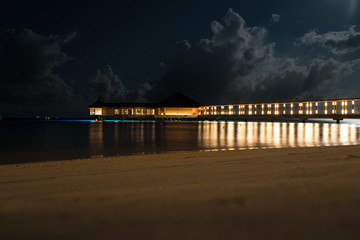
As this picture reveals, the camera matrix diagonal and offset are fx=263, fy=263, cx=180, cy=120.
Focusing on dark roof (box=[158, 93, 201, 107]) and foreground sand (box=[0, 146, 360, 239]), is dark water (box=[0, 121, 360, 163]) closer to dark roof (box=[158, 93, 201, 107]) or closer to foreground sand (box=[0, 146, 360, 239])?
foreground sand (box=[0, 146, 360, 239])

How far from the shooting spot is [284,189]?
322cm

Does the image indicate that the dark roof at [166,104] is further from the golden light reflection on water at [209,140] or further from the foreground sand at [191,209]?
the foreground sand at [191,209]

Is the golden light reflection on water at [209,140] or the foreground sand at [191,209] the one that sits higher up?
the foreground sand at [191,209]

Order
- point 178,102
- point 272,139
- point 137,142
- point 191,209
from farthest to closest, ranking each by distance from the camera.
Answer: point 178,102 → point 272,139 → point 137,142 → point 191,209

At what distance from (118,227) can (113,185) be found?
1.66m

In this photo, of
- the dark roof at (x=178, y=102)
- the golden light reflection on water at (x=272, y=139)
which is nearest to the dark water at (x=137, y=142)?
the golden light reflection on water at (x=272, y=139)

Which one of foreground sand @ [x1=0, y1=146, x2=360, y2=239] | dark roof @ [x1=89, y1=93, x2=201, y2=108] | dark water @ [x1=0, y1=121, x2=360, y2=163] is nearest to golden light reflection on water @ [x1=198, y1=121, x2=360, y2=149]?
dark water @ [x1=0, y1=121, x2=360, y2=163]

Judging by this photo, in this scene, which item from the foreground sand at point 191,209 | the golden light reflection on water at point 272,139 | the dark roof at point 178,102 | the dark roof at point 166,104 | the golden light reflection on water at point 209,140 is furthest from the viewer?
the dark roof at point 178,102

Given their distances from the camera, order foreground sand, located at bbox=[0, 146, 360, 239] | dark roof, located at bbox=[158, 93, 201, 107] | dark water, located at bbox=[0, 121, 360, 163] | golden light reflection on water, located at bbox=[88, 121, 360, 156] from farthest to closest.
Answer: dark roof, located at bbox=[158, 93, 201, 107] → golden light reflection on water, located at bbox=[88, 121, 360, 156] → dark water, located at bbox=[0, 121, 360, 163] → foreground sand, located at bbox=[0, 146, 360, 239]

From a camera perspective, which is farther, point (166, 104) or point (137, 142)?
point (166, 104)

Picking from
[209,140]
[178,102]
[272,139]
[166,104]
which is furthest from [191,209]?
[178,102]

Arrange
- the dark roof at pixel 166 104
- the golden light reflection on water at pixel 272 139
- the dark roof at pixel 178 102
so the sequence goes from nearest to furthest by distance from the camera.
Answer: the golden light reflection on water at pixel 272 139 < the dark roof at pixel 166 104 < the dark roof at pixel 178 102

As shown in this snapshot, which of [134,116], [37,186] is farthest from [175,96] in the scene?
[37,186]

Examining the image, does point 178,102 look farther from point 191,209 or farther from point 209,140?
point 191,209
